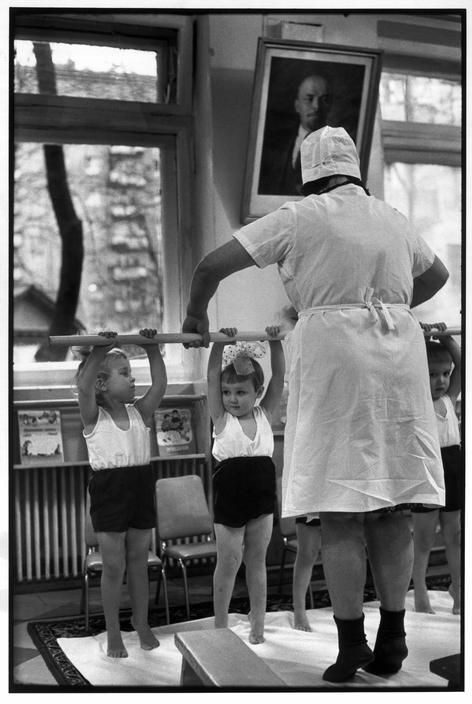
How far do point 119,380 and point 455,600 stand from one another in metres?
1.19

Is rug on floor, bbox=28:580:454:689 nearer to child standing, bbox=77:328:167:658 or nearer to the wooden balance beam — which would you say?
child standing, bbox=77:328:167:658

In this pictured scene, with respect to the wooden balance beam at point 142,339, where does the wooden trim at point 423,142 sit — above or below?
above

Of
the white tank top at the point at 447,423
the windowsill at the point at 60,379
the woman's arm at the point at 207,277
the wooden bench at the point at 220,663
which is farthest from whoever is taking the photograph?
the white tank top at the point at 447,423

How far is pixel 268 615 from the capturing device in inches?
93.4

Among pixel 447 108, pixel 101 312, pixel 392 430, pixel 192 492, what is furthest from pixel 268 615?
pixel 447 108

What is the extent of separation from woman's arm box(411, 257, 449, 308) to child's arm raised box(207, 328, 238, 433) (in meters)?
0.55

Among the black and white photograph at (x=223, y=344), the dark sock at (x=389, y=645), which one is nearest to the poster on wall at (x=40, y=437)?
the black and white photograph at (x=223, y=344)

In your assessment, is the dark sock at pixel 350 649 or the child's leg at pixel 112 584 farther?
the child's leg at pixel 112 584

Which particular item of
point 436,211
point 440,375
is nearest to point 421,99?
point 436,211

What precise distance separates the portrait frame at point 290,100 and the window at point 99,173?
205mm

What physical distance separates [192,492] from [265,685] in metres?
0.55

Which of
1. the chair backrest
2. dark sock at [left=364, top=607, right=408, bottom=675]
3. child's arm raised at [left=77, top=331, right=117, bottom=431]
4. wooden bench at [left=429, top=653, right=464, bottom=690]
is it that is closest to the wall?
child's arm raised at [left=77, top=331, right=117, bottom=431]

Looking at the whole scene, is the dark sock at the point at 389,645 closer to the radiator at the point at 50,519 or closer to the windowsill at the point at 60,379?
the radiator at the point at 50,519

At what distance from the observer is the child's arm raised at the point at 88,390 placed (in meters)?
2.31
